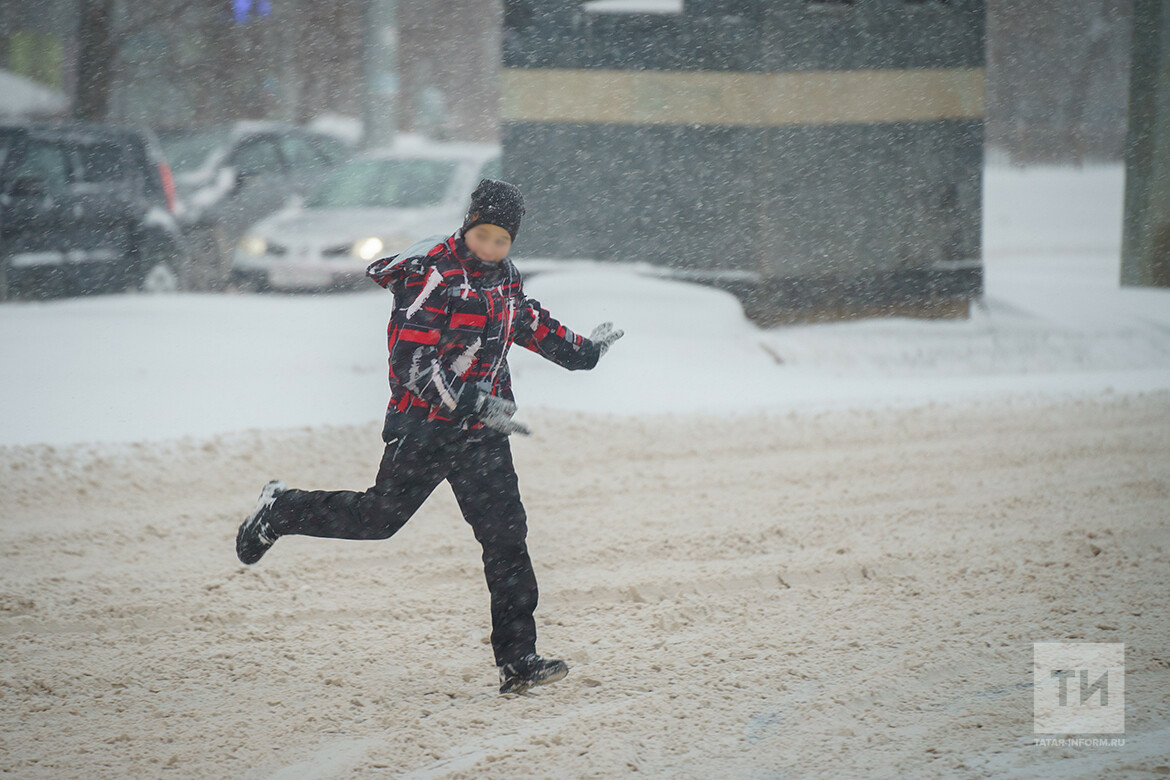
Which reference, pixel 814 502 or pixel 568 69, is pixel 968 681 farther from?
pixel 568 69

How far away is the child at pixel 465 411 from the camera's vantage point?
328 cm

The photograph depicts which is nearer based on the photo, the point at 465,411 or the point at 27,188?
the point at 465,411

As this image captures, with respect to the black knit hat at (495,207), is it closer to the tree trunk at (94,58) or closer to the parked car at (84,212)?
the parked car at (84,212)

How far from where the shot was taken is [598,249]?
1088 centimetres

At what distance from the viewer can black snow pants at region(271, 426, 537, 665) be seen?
3426mm

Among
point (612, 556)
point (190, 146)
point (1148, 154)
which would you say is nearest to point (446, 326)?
point (612, 556)

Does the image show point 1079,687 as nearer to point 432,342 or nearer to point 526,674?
point 526,674

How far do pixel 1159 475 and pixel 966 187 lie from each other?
555cm

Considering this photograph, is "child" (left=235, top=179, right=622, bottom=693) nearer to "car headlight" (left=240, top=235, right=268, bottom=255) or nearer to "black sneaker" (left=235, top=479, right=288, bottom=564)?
"black sneaker" (left=235, top=479, right=288, bottom=564)

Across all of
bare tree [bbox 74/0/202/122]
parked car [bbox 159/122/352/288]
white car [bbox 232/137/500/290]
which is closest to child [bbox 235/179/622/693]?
white car [bbox 232/137/500/290]

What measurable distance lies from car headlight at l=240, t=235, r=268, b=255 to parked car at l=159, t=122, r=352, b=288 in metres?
0.96

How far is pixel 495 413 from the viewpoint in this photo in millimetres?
3268

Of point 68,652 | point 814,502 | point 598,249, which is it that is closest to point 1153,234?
point 598,249

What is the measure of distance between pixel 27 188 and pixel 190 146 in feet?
31.4
